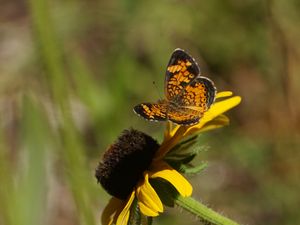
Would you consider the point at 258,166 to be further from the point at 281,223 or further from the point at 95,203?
the point at 95,203

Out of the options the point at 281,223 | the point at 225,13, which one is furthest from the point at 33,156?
the point at 225,13

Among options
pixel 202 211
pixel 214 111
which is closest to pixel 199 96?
pixel 214 111

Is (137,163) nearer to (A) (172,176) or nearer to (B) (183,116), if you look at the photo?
(A) (172,176)

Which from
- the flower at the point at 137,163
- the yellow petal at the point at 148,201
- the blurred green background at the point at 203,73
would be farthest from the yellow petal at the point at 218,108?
the blurred green background at the point at 203,73

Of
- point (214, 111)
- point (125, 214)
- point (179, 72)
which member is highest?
point (179, 72)

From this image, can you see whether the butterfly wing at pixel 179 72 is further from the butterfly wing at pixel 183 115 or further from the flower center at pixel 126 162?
the flower center at pixel 126 162

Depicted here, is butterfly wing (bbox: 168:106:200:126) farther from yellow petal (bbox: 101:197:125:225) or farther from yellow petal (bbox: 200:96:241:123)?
yellow petal (bbox: 101:197:125:225)
